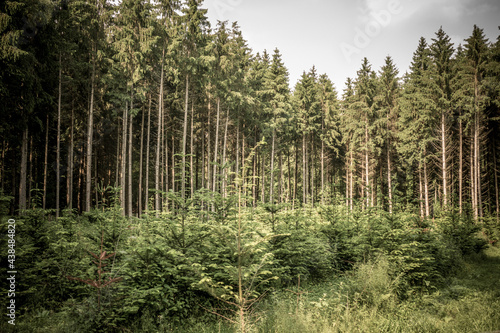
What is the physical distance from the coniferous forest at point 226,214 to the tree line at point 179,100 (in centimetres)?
16

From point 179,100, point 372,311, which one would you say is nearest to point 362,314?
point 372,311

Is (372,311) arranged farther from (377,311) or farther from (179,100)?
(179,100)

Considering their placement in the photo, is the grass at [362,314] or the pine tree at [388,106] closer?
the grass at [362,314]

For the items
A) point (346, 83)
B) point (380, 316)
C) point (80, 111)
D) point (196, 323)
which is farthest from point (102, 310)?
point (346, 83)

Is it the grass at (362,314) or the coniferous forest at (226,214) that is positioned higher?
the coniferous forest at (226,214)

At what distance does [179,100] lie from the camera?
25453mm

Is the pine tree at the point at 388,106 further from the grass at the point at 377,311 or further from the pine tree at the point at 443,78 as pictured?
the grass at the point at 377,311

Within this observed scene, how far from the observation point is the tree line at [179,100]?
12.1 metres

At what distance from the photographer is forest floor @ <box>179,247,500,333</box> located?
16.1 ft

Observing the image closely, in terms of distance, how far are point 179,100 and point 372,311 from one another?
2523 centimetres

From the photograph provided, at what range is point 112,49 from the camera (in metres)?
18.7

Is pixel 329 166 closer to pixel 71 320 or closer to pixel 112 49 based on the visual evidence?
pixel 112 49

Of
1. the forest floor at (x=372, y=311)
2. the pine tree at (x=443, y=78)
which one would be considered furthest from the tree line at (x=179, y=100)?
the forest floor at (x=372, y=311)

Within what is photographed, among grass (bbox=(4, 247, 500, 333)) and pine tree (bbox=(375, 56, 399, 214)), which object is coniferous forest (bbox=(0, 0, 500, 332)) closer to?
grass (bbox=(4, 247, 500, 333))
